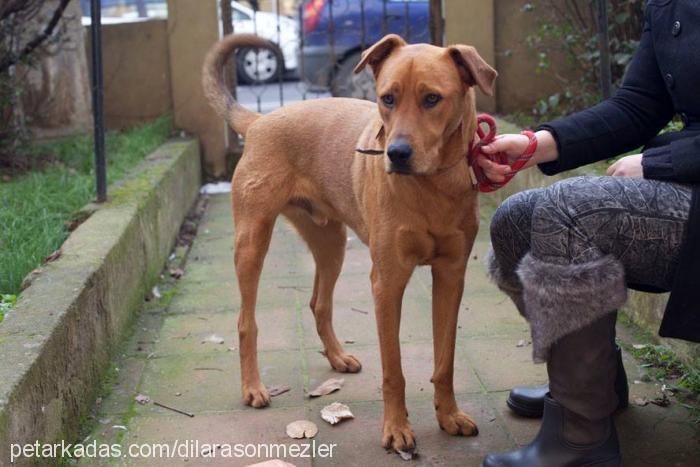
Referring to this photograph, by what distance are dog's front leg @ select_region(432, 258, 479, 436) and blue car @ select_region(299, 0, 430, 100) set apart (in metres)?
5.37

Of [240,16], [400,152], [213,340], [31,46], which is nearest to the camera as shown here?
[400,152]

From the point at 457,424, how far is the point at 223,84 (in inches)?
88.7

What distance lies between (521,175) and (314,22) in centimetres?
464

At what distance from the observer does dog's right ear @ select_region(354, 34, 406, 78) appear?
3199 millimetres

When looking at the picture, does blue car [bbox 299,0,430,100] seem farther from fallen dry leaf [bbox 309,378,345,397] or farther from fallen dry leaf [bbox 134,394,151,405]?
fallen dry leaf [bbox 134,394,151,405]

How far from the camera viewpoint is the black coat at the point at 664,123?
2.65 metres

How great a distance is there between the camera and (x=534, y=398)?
139 inches

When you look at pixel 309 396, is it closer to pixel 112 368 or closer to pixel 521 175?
pixel 112 368

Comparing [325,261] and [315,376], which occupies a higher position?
[325,261]

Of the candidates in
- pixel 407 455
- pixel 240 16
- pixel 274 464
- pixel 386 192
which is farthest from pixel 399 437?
pixel 240 16

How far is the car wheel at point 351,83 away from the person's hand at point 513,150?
5798 mm

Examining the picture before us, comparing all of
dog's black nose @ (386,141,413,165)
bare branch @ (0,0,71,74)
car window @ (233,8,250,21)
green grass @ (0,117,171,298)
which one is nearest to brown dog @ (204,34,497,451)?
dog's black nose @ (386,141,413,165)

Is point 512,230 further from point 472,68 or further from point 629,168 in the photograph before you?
point 472,68

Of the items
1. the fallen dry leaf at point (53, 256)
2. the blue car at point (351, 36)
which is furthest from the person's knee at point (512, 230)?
the blue car at point (351, 36)
